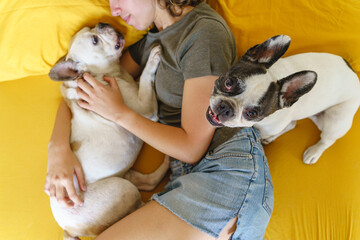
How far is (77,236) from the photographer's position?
1.36 metres

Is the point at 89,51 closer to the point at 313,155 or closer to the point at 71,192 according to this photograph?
the point at 71,192

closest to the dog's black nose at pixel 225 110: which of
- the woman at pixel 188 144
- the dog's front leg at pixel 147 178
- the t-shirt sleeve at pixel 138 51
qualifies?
the woman at pixel 188 144

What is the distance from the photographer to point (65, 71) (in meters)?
1.48

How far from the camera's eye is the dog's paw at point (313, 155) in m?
1.46

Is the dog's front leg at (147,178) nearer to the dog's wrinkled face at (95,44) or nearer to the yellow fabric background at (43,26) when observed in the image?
the dog's wrinkled face at (95,44)

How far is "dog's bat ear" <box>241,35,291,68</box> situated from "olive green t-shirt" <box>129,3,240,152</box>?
5.4 inches

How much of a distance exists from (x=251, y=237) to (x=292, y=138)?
27.7 inches

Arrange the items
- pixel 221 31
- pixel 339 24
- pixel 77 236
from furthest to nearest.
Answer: pixel 339 24 < pixel 77 236 < pixel 221 31

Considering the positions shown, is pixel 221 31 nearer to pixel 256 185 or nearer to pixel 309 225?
pixel 256 185

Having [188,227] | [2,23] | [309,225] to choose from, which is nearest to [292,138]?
[309,225]

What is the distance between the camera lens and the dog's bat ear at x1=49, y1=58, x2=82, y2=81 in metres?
1.46

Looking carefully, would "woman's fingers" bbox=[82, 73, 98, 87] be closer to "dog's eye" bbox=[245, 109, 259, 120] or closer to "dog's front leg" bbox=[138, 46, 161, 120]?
"dog's front leg" bbox=[138, 46, 161, 120]

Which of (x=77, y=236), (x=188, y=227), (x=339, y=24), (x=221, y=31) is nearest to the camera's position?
(x=188, y=227)

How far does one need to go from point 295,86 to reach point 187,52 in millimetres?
532
